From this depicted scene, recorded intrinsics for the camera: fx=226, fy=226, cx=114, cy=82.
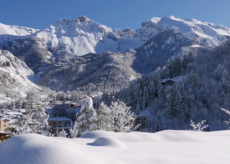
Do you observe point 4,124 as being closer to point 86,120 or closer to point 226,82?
point 86,120

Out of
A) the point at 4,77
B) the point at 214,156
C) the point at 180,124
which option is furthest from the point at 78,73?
the point at 214,156

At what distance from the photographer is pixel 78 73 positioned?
188 meters

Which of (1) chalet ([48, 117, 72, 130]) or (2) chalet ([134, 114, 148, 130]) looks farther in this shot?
(1) chalet ([48, 117, 72, 130])

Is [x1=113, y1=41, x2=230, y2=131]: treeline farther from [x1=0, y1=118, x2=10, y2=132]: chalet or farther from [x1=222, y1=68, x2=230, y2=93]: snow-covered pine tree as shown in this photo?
[x1=0, y1=118, x2=10, y2=132]: chalet

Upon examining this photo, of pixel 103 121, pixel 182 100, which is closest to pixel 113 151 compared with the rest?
pixel 103 121

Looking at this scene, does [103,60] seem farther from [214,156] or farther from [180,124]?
[214,156]

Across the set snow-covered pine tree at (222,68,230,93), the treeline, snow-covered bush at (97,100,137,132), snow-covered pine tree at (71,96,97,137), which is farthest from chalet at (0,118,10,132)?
snow-covered pine tree at (222,68,230,93)

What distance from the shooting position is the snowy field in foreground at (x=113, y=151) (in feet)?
10.6

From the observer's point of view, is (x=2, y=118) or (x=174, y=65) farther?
(x=174, y=65)

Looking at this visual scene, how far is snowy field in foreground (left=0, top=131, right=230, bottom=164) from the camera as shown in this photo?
325 centimetres

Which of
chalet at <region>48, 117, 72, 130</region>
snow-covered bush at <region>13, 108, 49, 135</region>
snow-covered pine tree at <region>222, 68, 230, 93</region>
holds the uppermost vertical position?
snow-covered pine tree at <region>222, 68, 230, 93</region>

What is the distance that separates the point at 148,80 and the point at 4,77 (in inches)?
4362

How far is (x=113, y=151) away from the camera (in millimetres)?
4383

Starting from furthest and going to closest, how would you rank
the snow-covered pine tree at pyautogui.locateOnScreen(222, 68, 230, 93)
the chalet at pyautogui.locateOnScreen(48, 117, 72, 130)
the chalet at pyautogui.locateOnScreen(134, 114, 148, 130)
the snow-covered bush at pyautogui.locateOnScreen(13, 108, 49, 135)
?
the snow-covered pine tree at pyautogui.locateOnScreen(222, 68, 230, 93), the chalet at pyautogui.locateOnScreen(48, 117, 72, 130), the chalet at pyautogui.locateOnScreen(134, 114, 148, 130), the snow-covered bush at pyautogui.locateOnScreen(13, 108, 49, 135)
